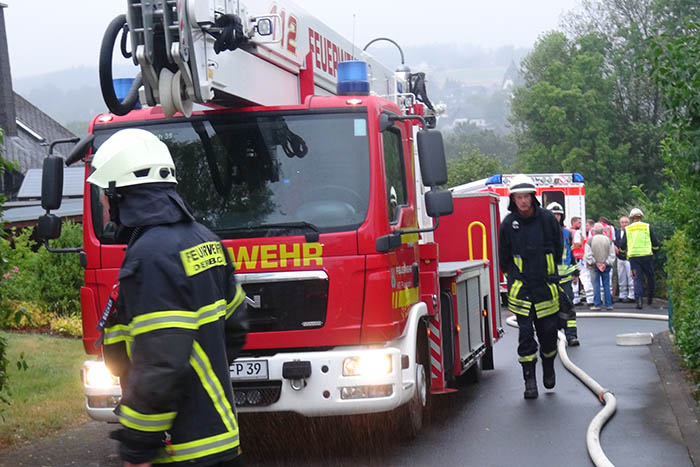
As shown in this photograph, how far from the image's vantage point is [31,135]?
185ft

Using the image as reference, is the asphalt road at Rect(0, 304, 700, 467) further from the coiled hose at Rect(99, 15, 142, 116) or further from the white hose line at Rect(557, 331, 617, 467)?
the coiled hose at Rect(99, 15, 142, 116)

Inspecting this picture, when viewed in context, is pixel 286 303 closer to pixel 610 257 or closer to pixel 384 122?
pixel 384 122

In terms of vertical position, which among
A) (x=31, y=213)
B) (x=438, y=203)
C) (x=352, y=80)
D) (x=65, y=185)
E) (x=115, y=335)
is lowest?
(x=115, y=335)

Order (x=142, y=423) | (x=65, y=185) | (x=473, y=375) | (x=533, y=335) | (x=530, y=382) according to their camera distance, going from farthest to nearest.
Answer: (x=65, y=185), (x=473, y=375), (x=530, y=382), (x=533, y=335), (x=142, y=423)

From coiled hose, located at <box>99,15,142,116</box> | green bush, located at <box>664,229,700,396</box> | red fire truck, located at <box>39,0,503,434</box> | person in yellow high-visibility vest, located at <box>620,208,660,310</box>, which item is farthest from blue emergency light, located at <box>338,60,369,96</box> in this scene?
person in yellow high-visibility vest, located at <box>620,208,660,310</box>

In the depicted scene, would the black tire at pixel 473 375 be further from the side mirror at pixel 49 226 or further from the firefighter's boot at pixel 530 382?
the side mirror at pixel 49 226

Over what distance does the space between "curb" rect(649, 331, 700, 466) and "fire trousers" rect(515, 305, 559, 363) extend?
118 centimetres

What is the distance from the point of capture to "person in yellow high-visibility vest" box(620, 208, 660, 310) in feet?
69.6

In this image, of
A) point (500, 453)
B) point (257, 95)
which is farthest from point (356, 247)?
point (500, 453)

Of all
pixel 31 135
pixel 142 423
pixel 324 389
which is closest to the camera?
pixel 142 423

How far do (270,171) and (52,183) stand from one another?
1.55 metres

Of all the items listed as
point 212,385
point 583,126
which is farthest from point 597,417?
point 583,126

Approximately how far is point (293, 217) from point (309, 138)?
59cm

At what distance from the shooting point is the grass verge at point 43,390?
923cm
